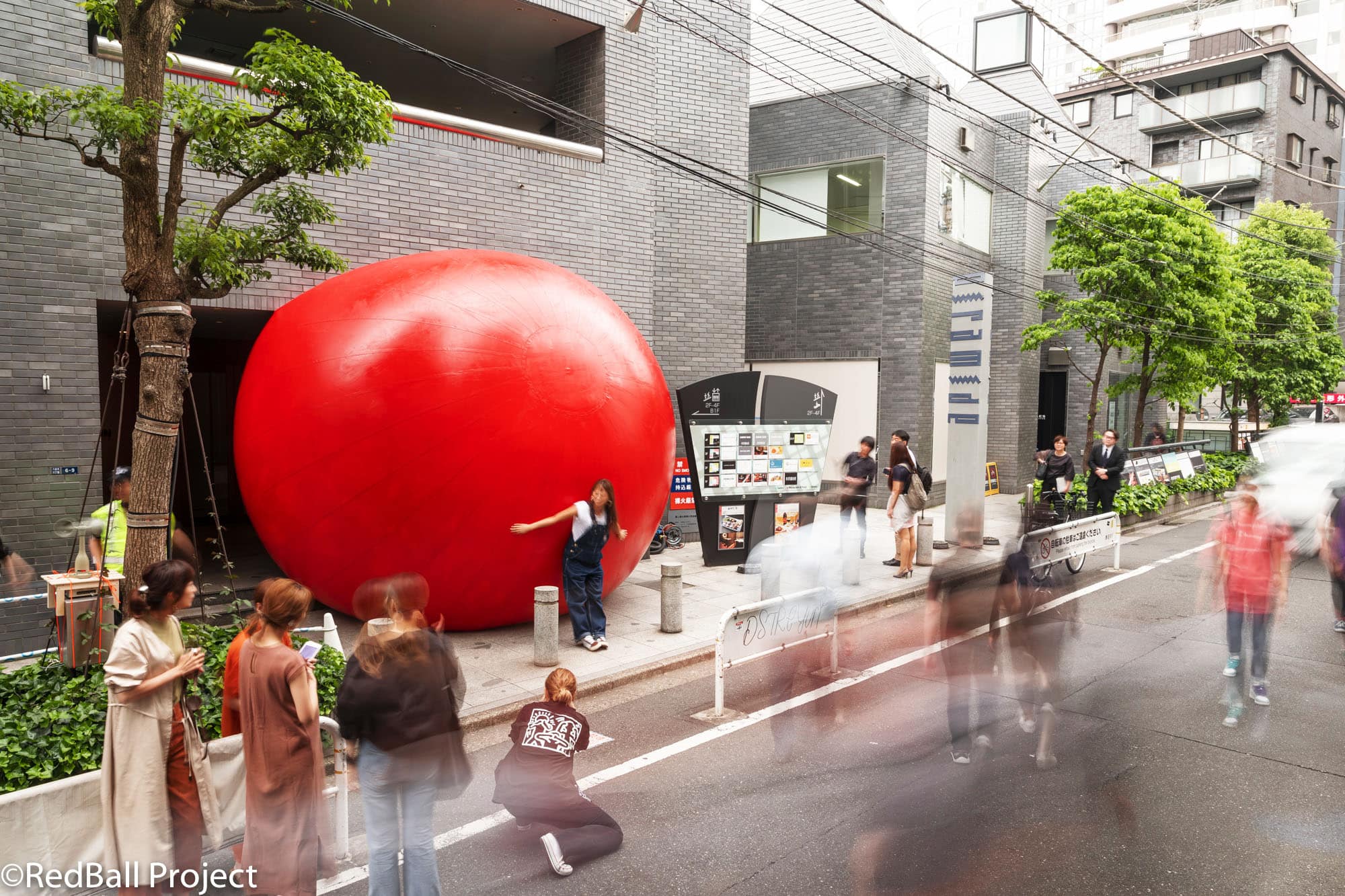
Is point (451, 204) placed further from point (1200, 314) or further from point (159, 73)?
point (1200, 314)

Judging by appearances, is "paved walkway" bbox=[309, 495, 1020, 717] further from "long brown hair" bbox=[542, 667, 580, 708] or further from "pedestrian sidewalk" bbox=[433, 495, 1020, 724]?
"long brown hair" bbox=[542, 667, 580, 708]

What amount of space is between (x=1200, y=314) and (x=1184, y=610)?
10902 millimetres

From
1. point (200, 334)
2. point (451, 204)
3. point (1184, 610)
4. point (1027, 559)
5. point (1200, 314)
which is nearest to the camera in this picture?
point (1027, 559)

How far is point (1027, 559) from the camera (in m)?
6.27

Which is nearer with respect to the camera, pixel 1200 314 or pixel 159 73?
pixel 159 73

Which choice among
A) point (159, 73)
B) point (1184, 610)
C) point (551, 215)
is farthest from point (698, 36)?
point (1184, 610)

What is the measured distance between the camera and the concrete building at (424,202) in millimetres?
8320

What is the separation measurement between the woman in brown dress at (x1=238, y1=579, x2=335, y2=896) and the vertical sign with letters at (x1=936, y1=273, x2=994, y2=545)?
37.1ft

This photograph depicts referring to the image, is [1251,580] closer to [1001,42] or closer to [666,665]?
[666,665]

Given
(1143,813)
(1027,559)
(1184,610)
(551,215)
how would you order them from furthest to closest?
1. (551,215)
2. (1184,610)
3. (1027,559)
4. (1143,813)

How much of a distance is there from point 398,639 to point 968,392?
459 inches

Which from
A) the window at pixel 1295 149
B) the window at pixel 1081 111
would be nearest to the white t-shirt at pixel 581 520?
the window at pixel 1295 149

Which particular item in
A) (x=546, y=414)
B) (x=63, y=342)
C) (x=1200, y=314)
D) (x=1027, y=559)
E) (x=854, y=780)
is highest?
(x=1200, y=314)

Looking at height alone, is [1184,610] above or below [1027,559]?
below
